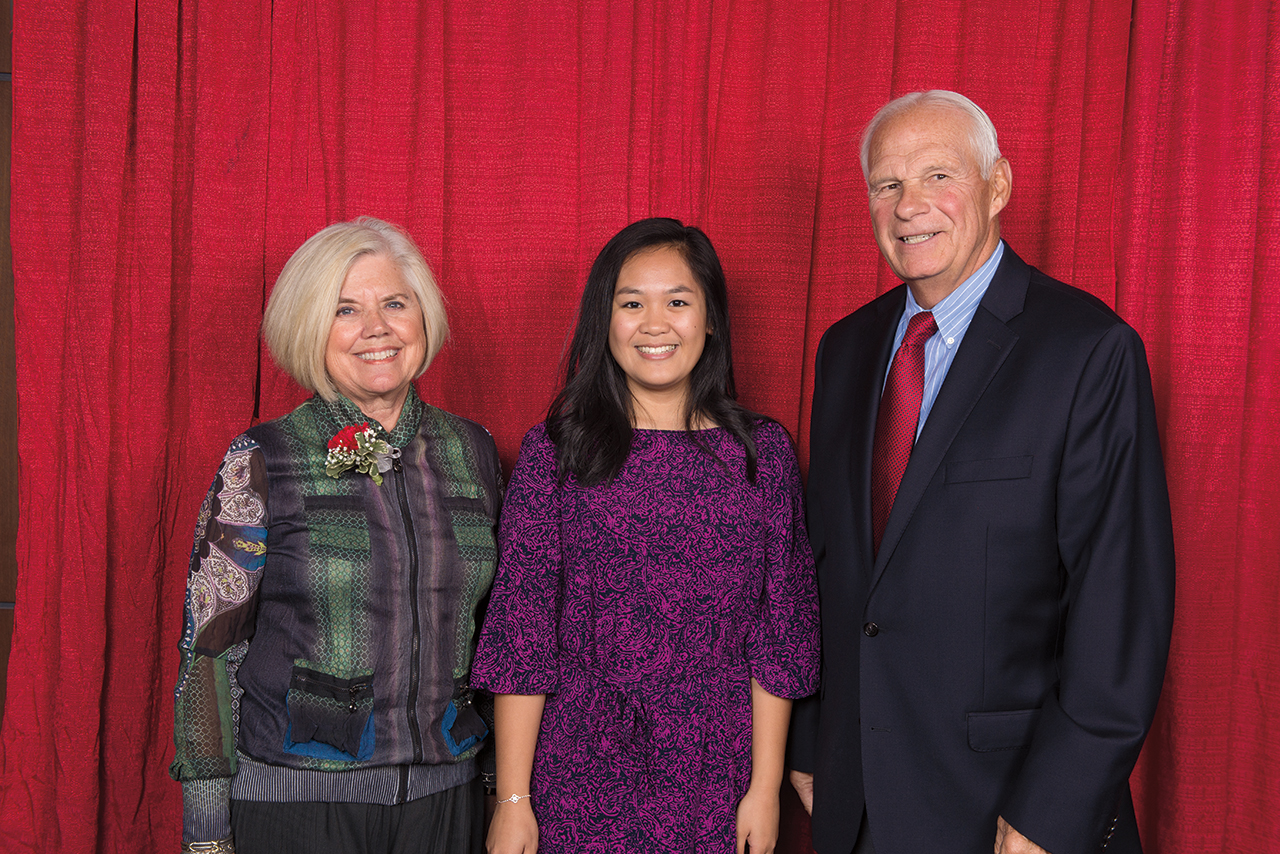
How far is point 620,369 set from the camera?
180 cm

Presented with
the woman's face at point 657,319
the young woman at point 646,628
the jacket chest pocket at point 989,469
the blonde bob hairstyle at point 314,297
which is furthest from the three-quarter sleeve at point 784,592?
the blonde bob hairstyle at point 314,297

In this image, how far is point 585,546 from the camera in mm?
1625

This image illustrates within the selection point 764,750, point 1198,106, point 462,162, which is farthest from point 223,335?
point 1198,106

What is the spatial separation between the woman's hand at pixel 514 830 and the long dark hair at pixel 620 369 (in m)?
0.68

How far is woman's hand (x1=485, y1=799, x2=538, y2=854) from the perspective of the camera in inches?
61.9

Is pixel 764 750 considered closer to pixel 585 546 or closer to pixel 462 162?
pixel 585 546

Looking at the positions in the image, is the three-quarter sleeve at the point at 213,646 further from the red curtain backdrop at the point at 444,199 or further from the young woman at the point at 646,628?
the red curtain backdrop at the point at 444,199

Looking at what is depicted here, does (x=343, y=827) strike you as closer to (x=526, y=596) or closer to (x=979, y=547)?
(x=526, y=596)

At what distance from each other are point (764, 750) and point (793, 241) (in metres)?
1.22

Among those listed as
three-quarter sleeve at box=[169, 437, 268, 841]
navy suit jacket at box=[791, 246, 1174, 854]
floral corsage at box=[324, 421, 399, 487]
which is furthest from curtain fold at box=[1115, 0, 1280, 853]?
three-quarter sleeve at box=[169, 437, 268, 841]

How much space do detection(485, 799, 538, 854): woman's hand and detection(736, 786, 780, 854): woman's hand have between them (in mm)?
383

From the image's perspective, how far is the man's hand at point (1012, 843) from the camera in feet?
4.33

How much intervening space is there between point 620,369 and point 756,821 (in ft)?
2.98

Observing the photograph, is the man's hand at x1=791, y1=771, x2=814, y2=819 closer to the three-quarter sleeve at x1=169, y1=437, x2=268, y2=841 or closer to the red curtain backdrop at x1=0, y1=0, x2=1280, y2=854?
the red curtain backdrop at x1=0, y1=0, x2=1280, y2=854
